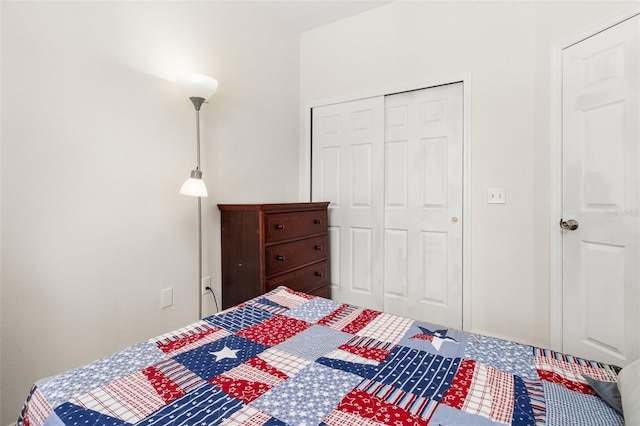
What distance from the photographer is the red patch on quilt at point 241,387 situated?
0.83 m

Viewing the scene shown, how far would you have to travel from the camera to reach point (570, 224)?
2.02 m

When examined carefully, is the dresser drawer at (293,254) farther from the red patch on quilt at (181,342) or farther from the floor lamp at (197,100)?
the red patch on quilt at (181,342)

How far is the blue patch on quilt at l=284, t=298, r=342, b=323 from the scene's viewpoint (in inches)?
54.2

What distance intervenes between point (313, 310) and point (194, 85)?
1.54 m

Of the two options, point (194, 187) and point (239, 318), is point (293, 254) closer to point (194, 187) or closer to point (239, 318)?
point (194, 187)

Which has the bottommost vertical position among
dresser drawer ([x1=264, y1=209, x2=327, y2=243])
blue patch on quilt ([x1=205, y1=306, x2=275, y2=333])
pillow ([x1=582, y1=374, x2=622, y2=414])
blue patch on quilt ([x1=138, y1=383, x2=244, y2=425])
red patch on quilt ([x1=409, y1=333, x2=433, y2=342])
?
blue patch on quilt ([x1=138, y1=383, x2=244, y2=425])

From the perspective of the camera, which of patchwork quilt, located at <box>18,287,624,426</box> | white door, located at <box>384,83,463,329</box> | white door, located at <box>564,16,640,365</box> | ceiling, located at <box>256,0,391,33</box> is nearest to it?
patchwork quilt, located at <box>18,287,624,426</box>

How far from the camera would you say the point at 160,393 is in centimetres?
83

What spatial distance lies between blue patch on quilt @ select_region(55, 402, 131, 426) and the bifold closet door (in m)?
2.41

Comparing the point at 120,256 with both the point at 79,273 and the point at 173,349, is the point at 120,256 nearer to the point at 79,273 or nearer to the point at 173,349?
the point at 79,273

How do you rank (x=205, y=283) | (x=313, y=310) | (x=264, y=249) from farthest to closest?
(x=205, y=283) → (x=264, y=249) → (x=313, y=310)

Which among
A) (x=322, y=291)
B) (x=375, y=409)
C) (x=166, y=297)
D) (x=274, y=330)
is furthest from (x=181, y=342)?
(x=322, y=291)

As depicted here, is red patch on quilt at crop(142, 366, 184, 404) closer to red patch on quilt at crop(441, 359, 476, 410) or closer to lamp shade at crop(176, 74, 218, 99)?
red patch on quilt at crop(441, 359, 476, 410)

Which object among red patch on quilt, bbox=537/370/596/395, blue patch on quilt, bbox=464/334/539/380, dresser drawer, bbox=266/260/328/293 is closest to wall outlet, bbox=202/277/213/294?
dresser drawer, bbox=266/260/328/293
